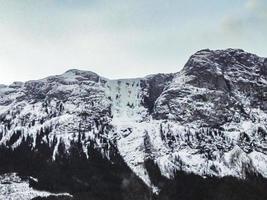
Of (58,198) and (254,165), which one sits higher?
(254,165)

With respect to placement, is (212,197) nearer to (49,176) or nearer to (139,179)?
(139,179)

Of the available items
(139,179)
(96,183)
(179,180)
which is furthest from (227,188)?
(96,183)

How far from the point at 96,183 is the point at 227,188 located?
177ft

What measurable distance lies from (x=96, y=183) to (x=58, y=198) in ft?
67.8

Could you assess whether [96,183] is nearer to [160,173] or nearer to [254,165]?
[160,173]

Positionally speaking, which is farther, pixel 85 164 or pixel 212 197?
pixel 85 164

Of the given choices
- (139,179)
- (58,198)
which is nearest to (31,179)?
(58,198)

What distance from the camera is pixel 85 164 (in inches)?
7721

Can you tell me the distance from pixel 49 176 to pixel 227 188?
241 feet

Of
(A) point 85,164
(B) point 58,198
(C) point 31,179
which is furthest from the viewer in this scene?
(A) point 85,164

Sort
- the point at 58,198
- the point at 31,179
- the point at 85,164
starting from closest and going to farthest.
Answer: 1. the point at 58,198
2. the point at 31,179
3. the point at 85,164

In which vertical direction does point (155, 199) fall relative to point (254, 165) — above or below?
below

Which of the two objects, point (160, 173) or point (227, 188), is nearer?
point (227, 188)

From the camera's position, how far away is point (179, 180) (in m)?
Result: 188
